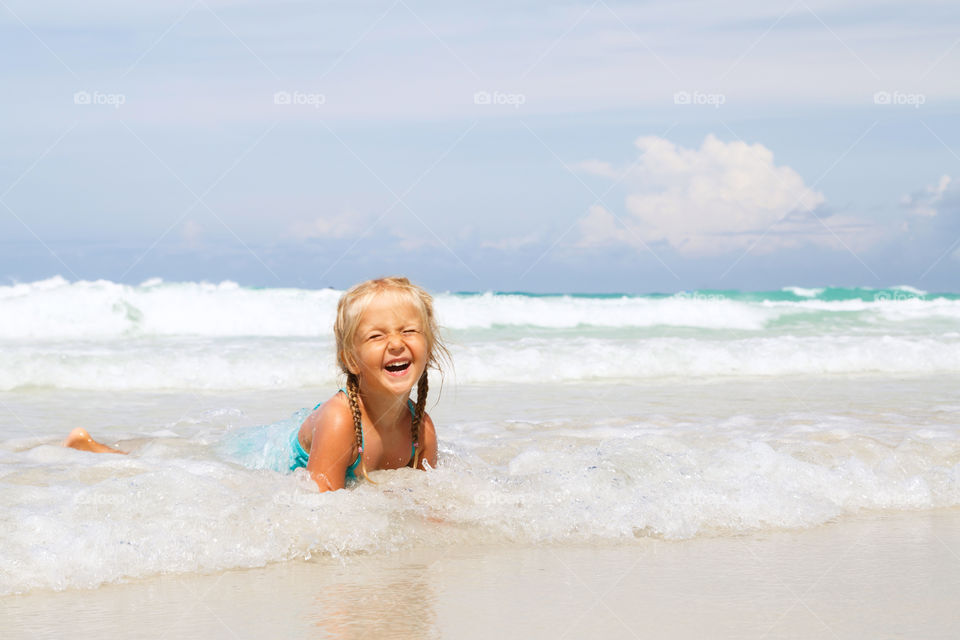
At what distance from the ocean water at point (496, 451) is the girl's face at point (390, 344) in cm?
50

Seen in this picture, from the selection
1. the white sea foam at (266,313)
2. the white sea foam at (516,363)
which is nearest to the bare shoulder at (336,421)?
the white sea foam at (516,363)

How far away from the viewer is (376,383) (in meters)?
4.01

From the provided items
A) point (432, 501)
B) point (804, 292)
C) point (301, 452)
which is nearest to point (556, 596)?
point (432, 501)

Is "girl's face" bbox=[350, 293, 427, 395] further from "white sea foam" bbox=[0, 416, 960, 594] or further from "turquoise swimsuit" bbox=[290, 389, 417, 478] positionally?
"white sea foam" bbox=[0, 416, 960, 594]

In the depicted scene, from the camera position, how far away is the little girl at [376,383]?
3.93 metres

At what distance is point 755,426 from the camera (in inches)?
256

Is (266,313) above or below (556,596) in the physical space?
above

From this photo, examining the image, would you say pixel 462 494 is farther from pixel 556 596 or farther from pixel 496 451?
pixel 496 451

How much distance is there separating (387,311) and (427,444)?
0.85 metres

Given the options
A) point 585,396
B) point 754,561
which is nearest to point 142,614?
point 754,561

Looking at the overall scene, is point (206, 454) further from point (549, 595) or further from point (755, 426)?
point (755, 426)

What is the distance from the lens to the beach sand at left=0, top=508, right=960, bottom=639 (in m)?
2.62

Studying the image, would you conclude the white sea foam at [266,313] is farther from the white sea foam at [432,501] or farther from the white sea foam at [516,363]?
the white sea foam at [432,501]

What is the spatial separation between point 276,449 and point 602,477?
74.7 inches
